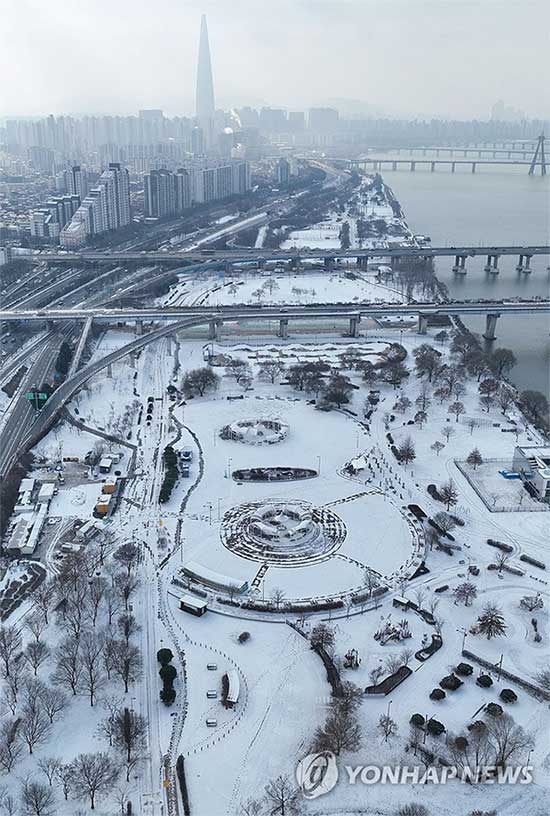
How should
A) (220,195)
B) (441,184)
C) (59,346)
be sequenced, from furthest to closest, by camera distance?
(441,184)
(220,195)
(59,346)

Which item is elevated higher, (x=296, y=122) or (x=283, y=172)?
(x=296, y=122)

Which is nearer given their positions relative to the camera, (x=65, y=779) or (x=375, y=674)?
(x=65, y=779)

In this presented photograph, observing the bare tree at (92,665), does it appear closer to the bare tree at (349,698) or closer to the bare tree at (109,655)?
the bare tree at (109,655)

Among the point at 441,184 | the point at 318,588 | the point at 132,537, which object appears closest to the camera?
the point at 318,588

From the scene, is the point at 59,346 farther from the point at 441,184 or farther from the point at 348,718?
the point at 441,184

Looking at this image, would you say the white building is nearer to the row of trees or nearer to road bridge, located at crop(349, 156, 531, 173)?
the row of trees

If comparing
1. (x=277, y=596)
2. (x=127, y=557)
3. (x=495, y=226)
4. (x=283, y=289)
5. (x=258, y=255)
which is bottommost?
(x=277, y=596)

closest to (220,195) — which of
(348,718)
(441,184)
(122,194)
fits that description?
(122,194)

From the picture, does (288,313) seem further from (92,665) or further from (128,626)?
(92,665)

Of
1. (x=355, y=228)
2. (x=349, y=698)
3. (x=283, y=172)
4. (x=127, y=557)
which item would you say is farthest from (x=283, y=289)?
(x=283, y=172)
